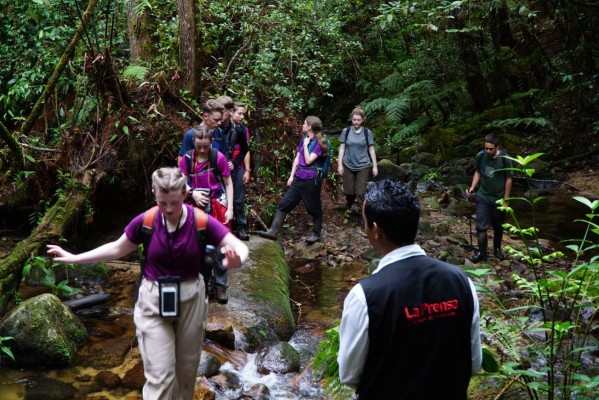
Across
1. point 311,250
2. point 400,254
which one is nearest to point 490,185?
point 311,250

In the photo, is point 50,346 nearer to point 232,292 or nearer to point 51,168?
point 232,292

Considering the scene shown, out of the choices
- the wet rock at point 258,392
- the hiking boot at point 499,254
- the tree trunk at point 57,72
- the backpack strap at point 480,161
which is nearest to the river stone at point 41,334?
the wet rock at point 258,392

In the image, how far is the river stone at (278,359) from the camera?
17.7 feet

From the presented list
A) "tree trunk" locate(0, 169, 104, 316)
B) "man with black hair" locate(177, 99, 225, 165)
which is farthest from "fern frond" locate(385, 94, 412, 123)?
"man with black hair" locate(177, 99, 225, 165)

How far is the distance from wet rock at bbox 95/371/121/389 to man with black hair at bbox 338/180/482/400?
3.25 meters

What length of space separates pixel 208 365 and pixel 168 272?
1.73 metres

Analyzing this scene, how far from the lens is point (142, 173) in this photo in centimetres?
929

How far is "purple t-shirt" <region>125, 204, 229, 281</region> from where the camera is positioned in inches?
139

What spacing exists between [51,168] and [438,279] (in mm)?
7431

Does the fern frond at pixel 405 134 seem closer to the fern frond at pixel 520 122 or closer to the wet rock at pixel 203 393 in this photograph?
the fern frond at pixel 520 122

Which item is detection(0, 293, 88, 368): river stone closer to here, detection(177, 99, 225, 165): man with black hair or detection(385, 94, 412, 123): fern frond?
detection(177, 99, 225, 165): man with black hair

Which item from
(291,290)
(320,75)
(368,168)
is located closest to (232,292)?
(291,290)

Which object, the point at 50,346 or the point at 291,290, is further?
the point at 291,290

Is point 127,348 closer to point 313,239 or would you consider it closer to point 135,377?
point 135,377
